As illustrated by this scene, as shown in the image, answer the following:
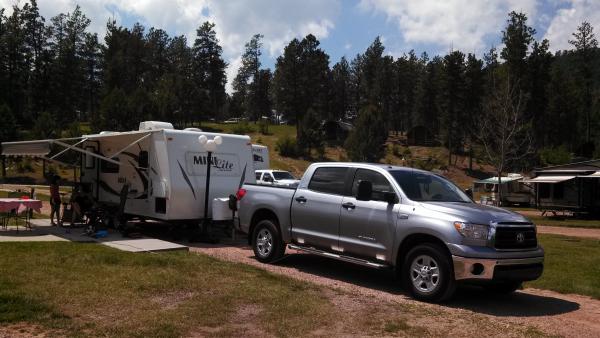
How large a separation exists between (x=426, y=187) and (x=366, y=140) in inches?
1747

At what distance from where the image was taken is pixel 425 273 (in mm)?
7703

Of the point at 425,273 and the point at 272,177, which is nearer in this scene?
the point at 425,273

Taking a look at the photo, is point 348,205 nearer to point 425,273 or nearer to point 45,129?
point 425,273

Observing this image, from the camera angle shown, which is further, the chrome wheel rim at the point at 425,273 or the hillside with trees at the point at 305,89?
the hillside with trees at the point at 305,89

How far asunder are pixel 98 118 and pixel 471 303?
4486cm

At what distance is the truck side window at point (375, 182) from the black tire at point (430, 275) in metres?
1.07

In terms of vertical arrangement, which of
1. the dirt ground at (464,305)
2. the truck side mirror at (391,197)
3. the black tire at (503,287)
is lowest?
the dirt ground at (464,305)

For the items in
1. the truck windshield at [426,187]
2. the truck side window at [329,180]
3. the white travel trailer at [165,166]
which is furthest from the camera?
the white travel trailer at [165,166]

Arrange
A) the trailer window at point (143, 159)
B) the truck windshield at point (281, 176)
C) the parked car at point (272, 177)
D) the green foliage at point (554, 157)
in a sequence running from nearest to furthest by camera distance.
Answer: the trailer window at point (143, 159) < the parked car at point (272, 177) < the truck windshield at point (281, 176) < the green foliage at point (554, 157)

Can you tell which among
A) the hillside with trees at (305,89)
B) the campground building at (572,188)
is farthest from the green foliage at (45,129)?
the campground building at (572,188)

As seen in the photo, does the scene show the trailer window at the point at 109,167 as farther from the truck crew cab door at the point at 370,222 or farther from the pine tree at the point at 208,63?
the pine tree at the point at 208,63

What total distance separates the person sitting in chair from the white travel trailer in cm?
76

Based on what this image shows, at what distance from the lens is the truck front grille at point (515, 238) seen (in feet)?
24.4

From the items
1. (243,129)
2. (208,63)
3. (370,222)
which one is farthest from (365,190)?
(208,63)
